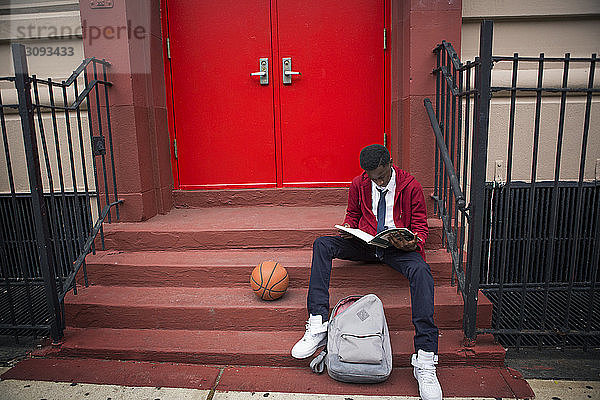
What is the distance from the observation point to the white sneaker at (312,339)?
296 centimetres

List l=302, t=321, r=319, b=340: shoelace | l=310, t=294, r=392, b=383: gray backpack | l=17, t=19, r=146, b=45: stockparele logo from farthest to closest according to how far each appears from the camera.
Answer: l=17, t=19, r=146, b=45: stockparele logo → l=302, t=321, r=319, b=340: shoelace → l=310, t=294, r=392, b=383: gray backpack

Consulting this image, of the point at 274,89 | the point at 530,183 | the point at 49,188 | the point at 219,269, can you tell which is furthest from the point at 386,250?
the point at 49,188

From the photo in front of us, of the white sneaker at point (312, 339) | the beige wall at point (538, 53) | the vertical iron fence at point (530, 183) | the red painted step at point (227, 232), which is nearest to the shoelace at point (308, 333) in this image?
the white sneaker at point (312, 339)

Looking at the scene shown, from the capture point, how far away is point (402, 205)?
3.27 meters

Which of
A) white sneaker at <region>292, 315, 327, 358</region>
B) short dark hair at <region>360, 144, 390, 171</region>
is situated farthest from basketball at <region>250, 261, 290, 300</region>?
short dark hair at <region>360, 144, 390, 171</region>

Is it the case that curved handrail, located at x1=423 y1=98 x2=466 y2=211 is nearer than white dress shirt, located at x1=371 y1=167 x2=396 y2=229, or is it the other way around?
curved handrail, located at x1=423 y1=98 x2=466 y2=211

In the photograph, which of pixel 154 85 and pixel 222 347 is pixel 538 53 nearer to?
pixel 154 85

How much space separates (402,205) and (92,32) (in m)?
3.56

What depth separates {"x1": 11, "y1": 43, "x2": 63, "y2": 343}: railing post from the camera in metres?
3.03

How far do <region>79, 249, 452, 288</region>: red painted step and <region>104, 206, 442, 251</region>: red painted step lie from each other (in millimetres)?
90

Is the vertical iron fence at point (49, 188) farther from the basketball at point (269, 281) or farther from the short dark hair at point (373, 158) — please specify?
the short dark hair at point (373, 158)

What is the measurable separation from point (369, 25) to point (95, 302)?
3.98 meters

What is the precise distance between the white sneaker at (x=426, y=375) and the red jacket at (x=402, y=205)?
2.67ft

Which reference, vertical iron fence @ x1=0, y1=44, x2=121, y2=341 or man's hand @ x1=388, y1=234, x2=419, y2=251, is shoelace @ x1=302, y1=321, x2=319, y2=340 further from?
vertical iron fence @ x1=0, y1=44, x2=121, y2=341
